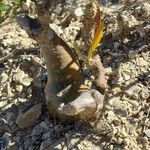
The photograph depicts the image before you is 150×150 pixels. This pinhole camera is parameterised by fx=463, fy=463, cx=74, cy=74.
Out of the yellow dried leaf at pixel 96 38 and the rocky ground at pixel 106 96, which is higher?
the yellow dried leaf at pixel 96 38

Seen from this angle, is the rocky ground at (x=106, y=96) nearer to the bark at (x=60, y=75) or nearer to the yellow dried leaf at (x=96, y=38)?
the bark at (x=60, y=75)

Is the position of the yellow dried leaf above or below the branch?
above

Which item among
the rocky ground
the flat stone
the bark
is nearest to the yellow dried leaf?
the bark

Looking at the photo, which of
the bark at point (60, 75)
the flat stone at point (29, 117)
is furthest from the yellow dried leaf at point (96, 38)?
the flat stone at point (29, 117)

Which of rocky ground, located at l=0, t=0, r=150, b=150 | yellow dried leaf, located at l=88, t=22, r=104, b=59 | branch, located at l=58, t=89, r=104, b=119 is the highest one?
yellow dried leaf, located at l=88, t=22, r=104, b=59

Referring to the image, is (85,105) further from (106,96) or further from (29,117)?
(29,117)

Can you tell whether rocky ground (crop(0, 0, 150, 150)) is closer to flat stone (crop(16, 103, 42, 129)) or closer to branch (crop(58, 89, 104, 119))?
flat stone (crop(16, 103, 42, 129))

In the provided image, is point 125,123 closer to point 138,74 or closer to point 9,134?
point 138,74

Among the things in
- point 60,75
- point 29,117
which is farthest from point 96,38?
point 29,117

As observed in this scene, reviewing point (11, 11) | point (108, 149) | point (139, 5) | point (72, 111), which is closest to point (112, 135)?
point (108, 149)
